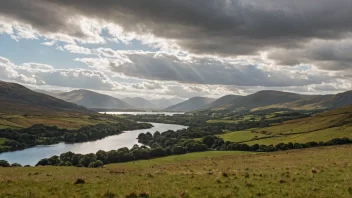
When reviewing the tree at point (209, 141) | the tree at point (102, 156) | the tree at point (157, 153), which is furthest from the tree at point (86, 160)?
the tree at point (209, 141)

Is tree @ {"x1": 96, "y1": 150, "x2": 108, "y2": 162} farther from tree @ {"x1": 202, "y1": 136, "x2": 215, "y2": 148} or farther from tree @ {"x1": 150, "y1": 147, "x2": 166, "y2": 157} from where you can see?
tree @ {"x1": 202, "y1": 136, "x2": 215, "y2": 148}

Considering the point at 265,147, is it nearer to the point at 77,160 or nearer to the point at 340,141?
the point at 340,141

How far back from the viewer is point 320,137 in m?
134

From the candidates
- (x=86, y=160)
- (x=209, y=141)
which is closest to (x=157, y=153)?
(x=86, y=160)

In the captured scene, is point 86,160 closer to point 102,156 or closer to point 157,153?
point 102,156

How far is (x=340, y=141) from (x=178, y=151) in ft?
227

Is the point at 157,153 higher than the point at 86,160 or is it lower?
higher

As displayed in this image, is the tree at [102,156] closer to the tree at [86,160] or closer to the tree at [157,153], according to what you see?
the tree at [86,160]

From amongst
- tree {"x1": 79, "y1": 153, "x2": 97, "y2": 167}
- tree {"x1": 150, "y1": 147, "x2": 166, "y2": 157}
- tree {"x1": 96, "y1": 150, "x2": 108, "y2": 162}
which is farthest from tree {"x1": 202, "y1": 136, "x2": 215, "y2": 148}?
tree {"x1": 79, "y1": 153, "x2": 97, "y2": 167}

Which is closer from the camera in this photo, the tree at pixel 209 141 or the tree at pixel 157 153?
the tree at pixel 157 153

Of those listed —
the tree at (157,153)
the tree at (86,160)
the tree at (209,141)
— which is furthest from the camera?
the tree at (209,141)

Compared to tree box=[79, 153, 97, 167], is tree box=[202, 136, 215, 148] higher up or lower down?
higher up

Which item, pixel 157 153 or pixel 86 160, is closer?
pixel 86 160

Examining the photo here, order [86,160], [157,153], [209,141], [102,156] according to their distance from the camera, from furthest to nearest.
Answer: [209,141] < [157,153] < [102,156] < [86,160]
